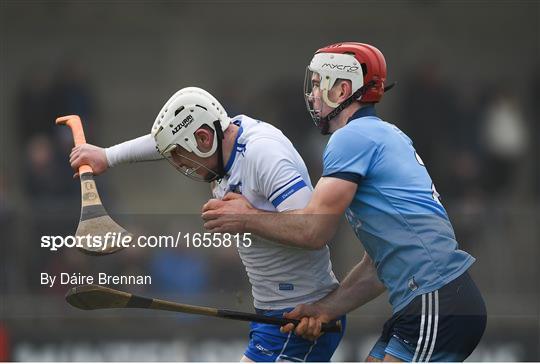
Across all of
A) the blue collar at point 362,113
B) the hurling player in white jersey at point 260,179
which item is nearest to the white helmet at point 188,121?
the hurling player in white jersey at point 260,179

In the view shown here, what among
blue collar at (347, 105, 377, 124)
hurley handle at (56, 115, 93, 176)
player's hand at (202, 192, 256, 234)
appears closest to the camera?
player's hand at (202, 192, 256, 234)

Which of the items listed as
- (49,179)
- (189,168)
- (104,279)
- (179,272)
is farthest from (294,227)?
(49,179)

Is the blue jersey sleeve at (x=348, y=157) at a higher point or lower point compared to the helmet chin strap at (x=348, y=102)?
lower

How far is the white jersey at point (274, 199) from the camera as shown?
529 cm

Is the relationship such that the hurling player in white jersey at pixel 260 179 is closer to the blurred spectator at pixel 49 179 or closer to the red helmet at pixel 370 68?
the red helmet at pixel 370 68

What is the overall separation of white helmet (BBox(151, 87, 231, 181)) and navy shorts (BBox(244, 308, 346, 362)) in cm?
81

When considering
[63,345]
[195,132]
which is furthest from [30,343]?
[195,132]

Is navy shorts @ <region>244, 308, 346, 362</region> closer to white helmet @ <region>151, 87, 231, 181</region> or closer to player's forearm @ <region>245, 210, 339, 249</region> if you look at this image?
player's forearm @ <region>245, 210, 339, 249</region>

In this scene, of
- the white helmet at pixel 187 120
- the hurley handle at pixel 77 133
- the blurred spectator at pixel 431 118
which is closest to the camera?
the white helmet at pixel 187 120

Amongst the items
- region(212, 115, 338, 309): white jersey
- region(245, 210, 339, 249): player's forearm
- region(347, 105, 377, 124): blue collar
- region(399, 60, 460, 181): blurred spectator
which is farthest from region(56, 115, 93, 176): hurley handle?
region(399, 60, 460, 181): blurred spectator

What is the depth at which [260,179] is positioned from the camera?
5.33 meters

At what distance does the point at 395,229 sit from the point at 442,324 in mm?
434

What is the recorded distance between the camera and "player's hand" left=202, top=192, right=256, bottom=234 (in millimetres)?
5191

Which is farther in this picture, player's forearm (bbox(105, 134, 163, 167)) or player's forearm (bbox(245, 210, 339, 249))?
player's forearm (bbox(105, 134, 163, 167))
